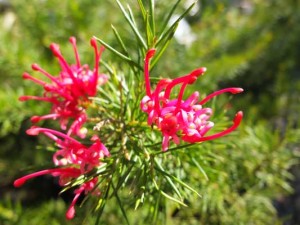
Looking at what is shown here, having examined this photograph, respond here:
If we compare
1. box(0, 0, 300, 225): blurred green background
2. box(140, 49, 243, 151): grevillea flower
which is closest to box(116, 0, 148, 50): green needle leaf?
box(140, 49, 243, 151): grevillea flower

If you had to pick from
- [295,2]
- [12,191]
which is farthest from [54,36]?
[295,2]

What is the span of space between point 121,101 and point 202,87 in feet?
1.75

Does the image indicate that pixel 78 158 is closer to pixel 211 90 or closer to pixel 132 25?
pixel 132 25

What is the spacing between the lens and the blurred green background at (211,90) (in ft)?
2.28

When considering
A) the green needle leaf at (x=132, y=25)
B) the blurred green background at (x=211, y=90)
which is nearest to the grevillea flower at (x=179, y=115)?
the green needle leaf at (x=132, y=25)

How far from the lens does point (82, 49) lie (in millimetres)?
971

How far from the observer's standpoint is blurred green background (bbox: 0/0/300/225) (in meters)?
0.69

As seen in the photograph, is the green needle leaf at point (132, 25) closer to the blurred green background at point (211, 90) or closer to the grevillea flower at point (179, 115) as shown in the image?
the grevillea flower at point (179, 115)

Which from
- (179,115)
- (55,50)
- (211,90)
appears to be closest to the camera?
(179,115)

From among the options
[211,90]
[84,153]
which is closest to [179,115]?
[84,153]

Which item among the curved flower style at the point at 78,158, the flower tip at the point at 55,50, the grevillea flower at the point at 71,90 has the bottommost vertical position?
the curved flower style at the point at 78,158

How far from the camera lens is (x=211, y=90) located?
1.01 m

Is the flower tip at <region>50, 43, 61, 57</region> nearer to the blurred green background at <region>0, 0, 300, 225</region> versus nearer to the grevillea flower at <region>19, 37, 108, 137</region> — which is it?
the grevillea flower at <region>19, 37, 108, 137</region>

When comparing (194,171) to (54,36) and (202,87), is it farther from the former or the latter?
(54,36)
